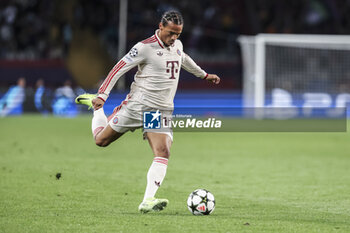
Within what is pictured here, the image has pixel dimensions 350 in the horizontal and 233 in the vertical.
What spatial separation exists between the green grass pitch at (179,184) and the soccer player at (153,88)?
0.48m

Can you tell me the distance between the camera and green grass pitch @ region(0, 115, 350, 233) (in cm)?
717

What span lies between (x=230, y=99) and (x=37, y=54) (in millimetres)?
11562

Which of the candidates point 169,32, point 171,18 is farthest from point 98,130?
point 171,18

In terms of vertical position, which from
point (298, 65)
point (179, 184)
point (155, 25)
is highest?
point (155, 25)

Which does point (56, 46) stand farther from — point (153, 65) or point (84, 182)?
point (153, 65)

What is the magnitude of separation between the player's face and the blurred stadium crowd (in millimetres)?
28850

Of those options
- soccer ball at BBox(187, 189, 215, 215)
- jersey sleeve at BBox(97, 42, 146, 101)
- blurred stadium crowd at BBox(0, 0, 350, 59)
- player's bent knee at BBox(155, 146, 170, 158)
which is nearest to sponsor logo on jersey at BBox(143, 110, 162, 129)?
player's bent knee at BBox(155, 146, 170, 158)

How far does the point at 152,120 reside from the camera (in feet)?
26.3

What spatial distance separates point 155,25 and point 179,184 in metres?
27.3

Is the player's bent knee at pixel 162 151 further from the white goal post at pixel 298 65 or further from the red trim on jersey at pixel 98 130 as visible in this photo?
the white goal post at pixel 298 65

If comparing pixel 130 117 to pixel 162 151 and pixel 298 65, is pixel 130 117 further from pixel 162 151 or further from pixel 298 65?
pixel 298 65

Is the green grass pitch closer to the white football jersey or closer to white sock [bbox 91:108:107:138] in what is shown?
white sock [bbox 91:108:107:138]

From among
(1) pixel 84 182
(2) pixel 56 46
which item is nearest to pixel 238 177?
(1) pixel 84 182

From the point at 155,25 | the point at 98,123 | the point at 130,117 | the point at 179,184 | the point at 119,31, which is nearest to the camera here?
the point at 130,117
